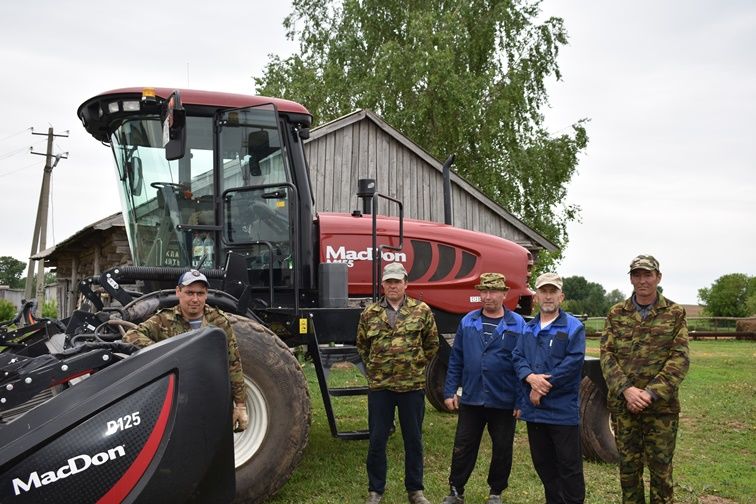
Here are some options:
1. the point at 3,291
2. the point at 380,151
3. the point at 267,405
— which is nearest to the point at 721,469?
the point at 267,405

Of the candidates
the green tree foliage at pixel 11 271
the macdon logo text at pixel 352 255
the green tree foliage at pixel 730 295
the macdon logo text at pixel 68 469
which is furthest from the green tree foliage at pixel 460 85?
the green tree foliage at pixel 11 271

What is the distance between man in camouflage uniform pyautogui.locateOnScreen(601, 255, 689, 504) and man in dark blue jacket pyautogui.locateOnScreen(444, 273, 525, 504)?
0.73 m

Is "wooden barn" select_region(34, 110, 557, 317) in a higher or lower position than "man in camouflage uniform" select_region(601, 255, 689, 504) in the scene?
higher

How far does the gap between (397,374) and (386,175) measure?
434 inches

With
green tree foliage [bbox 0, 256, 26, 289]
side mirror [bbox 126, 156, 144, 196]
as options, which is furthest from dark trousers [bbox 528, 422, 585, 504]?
green tree foliage [bbox 0, 256, 26, 289]

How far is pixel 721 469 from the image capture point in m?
6.91

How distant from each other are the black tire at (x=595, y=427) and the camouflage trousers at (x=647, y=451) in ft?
6.49

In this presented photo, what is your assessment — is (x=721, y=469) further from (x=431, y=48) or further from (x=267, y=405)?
(x=431, y=48)

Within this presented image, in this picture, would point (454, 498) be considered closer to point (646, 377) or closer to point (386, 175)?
point (646, 377)

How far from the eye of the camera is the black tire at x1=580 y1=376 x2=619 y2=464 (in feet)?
22.1

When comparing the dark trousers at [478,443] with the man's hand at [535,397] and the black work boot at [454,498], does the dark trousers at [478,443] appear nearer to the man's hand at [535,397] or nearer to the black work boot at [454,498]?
the black work boot at [454,498]

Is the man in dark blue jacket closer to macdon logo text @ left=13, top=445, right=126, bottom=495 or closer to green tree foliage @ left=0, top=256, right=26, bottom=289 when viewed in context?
macdon logo text @ left=13, top=445, right=126, bottom=495

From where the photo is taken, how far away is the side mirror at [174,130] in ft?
17.4

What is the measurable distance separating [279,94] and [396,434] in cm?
1995
